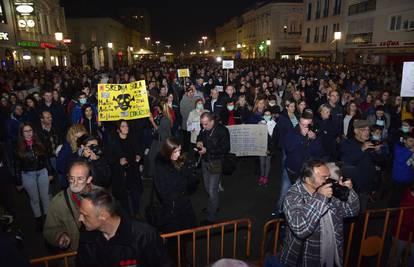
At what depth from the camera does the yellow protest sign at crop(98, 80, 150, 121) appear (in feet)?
23.4

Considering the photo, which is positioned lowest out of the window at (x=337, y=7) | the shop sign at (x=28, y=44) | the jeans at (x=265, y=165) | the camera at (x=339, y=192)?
the jeans at (x=265, y=165)

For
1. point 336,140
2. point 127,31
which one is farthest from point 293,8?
point 336,140

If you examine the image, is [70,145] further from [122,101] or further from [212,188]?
[212,188]

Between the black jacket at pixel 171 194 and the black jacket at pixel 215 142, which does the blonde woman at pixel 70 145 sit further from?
the black jacket at pixel 215 142

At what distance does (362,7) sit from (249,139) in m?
35.2

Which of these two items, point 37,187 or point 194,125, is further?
point 194,125

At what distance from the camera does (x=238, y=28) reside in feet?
304

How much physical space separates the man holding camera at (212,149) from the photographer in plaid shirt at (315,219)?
2.32m

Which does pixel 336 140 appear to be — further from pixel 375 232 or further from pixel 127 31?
pixel 127 31

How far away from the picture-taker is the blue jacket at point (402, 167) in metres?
5.34

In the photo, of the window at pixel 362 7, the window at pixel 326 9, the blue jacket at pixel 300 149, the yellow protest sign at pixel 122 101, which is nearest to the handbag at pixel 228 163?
the blue jacket at pixel 300 149

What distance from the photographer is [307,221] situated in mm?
2980

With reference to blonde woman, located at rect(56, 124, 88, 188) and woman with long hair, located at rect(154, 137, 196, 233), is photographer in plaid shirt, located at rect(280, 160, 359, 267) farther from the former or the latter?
blonde woman, located at rect(56, 124, 88, 188)

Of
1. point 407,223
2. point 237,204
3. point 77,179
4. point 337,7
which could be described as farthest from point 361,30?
point 77,179
